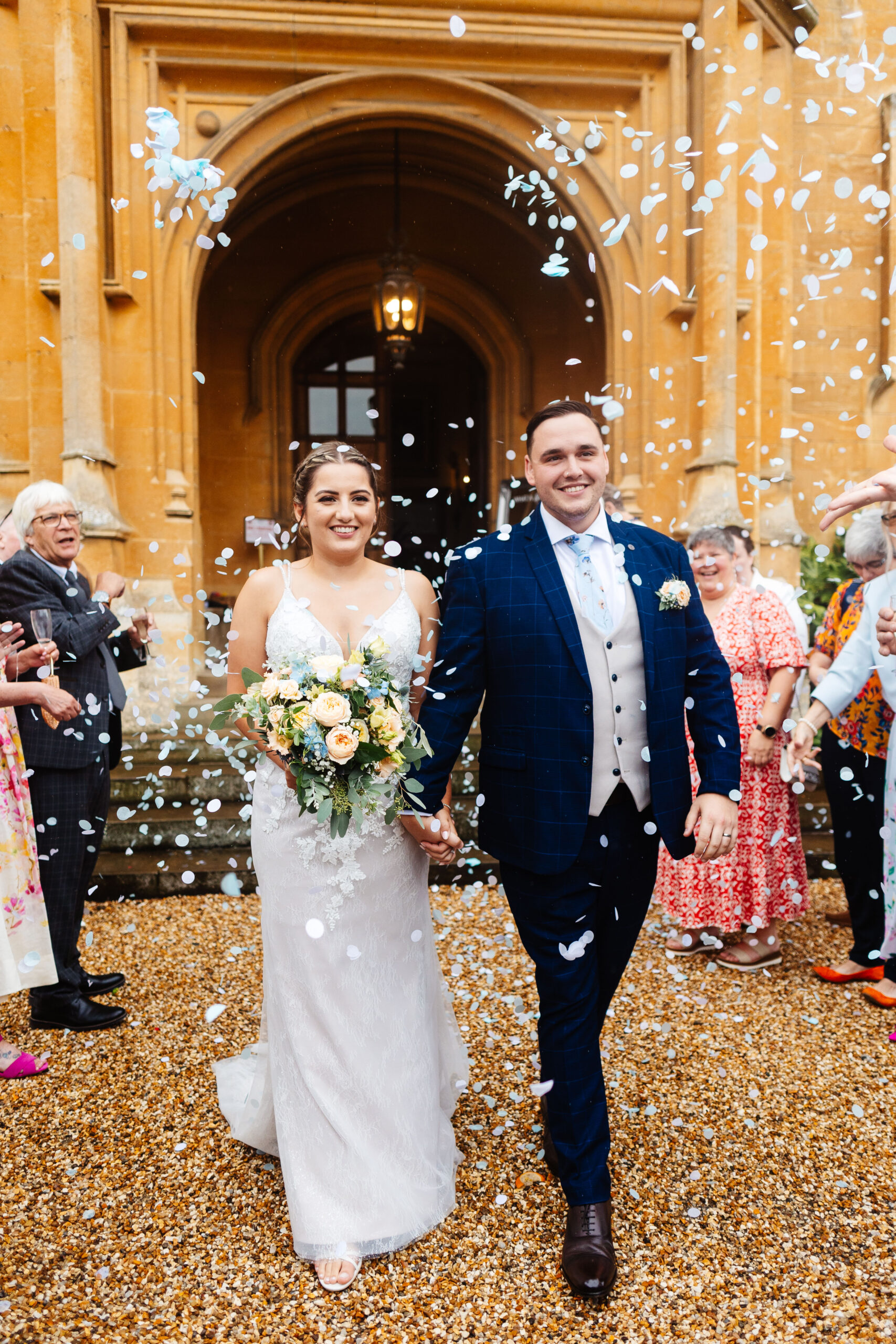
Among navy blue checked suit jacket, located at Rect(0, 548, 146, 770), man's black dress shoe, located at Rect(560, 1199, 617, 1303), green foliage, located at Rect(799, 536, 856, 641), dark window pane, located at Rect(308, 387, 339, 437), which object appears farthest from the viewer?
dark window pane, located at Rect(308, 387, 339, 437)

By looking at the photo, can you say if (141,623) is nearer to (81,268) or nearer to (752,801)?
(752,801)

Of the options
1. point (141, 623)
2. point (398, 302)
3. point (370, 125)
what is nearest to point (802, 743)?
point (141, 623)

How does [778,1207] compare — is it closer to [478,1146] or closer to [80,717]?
[478,1146]

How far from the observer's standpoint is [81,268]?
6.96m

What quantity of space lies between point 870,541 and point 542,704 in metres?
2.48

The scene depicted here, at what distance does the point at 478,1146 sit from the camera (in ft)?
9.02

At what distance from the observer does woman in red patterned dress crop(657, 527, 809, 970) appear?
13.2 ft

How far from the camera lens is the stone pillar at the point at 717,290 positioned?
292 inches

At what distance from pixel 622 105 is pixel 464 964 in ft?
24.3

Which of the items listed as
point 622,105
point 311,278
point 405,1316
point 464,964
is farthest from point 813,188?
point 405,1316

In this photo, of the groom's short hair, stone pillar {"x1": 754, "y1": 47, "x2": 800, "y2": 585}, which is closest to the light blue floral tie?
the groom's short hair

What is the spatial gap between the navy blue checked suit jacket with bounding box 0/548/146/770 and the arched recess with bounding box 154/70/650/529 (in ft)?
13.5

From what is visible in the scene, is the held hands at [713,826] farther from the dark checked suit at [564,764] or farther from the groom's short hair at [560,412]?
the groom's short hair at [560,412]

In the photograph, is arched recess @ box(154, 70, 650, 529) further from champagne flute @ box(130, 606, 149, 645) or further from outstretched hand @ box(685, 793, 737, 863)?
outstretched hand @ box(685, 793, 737, 863)
